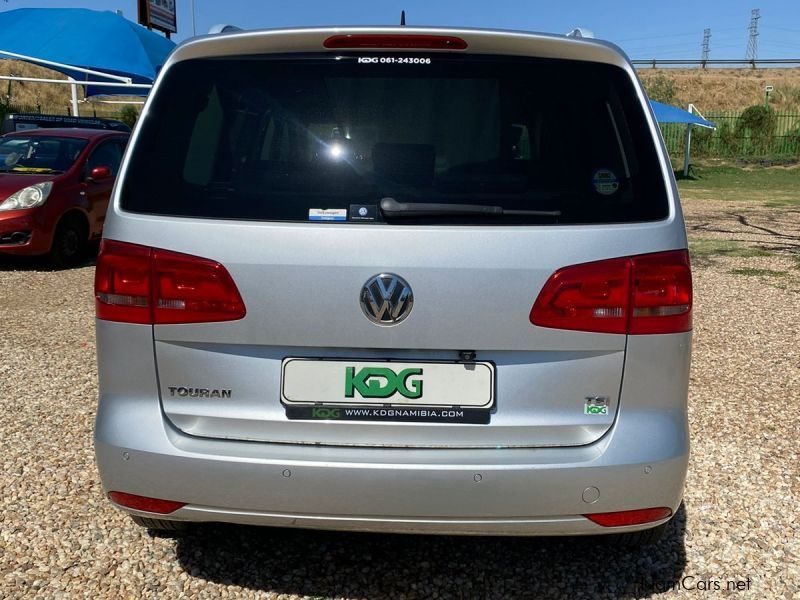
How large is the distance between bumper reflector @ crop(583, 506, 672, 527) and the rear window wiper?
857 mm

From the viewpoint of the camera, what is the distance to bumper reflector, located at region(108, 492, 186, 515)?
2357 mm

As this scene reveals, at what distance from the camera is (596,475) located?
2.27m

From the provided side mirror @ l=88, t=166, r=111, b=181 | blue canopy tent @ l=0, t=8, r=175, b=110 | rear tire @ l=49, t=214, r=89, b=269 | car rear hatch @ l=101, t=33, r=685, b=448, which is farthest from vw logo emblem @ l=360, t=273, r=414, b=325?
blue canopy tent @ l=0, t=8, r=175, b=110

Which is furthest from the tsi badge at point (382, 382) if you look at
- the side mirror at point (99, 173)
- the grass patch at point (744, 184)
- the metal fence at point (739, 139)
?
the metal fence at point (739, 139)

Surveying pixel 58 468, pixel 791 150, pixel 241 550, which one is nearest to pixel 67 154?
pixel 58 468

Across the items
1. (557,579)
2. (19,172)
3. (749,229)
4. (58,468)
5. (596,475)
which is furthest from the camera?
(749,229)

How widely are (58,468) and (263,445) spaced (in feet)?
6.35

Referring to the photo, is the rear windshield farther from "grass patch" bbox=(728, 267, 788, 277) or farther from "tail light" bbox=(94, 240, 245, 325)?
"grass patch" bbox=(728, 267, 788, 277)

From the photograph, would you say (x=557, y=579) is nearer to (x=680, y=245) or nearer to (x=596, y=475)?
(x=596, y=475)

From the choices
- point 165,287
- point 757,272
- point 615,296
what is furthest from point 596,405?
point 757,272

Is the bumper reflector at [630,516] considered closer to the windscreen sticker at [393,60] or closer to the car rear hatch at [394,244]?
the car rear hatch at [394,244]

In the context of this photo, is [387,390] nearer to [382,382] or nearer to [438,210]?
[382,382]

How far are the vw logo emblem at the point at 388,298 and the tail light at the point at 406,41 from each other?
680mm

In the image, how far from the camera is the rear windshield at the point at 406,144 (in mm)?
2283
